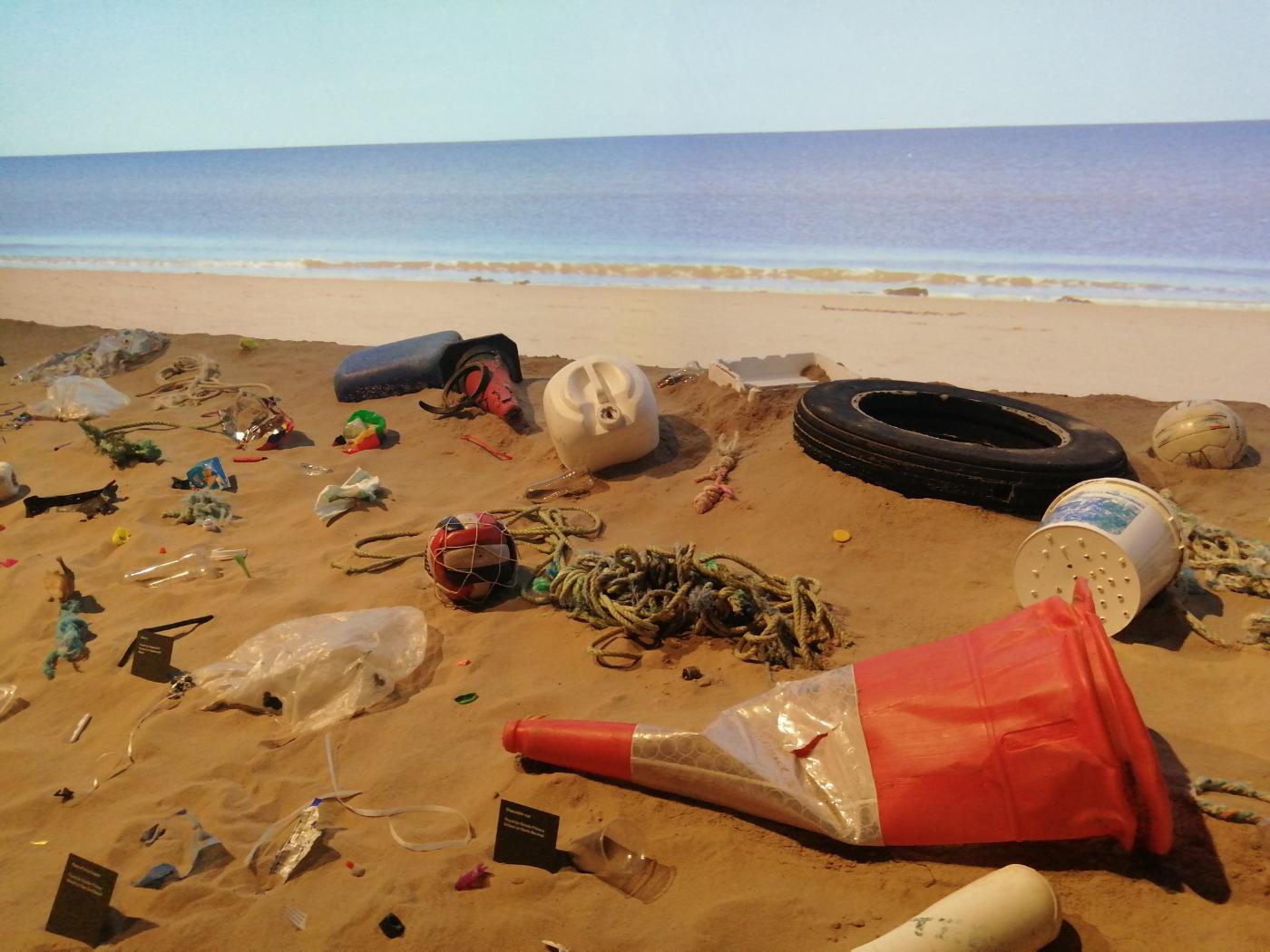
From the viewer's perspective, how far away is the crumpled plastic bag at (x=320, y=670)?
10.7 feet

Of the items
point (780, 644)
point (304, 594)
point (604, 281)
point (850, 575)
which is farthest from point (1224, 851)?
point (604, 281)

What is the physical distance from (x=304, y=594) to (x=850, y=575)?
264 centimetres

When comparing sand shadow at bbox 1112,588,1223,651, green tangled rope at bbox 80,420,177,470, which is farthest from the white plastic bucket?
green tangled rope at bbox 80,420,177,470

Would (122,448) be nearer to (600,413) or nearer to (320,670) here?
(600,413)

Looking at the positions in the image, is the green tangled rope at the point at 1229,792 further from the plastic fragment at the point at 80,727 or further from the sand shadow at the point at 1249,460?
the plastic fragment at the point at 80,727

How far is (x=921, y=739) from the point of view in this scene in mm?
2266

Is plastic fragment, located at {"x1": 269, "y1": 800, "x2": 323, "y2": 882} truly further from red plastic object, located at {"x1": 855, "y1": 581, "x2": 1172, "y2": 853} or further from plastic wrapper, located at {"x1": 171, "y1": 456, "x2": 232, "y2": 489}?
plastic wrapper, located at {"x1": 171, "y1": 456, "x2": 232, "y2": 489}

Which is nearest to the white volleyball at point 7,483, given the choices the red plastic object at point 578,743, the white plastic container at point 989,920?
the red plastic object at point 578,743

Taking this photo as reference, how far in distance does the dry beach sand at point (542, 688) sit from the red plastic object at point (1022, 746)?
19 centimetres

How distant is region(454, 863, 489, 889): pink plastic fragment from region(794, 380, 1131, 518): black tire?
310 centimetres

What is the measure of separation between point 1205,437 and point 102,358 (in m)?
9.17

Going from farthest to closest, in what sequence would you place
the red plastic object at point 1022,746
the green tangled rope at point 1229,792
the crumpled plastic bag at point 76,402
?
the crumpled plastic bag at point 76,402 < the green tangled rope at point 1229,792 < the red plastic object at point 1022,746

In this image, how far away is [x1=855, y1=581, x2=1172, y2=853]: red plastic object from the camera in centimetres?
208

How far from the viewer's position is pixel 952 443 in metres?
4.57
